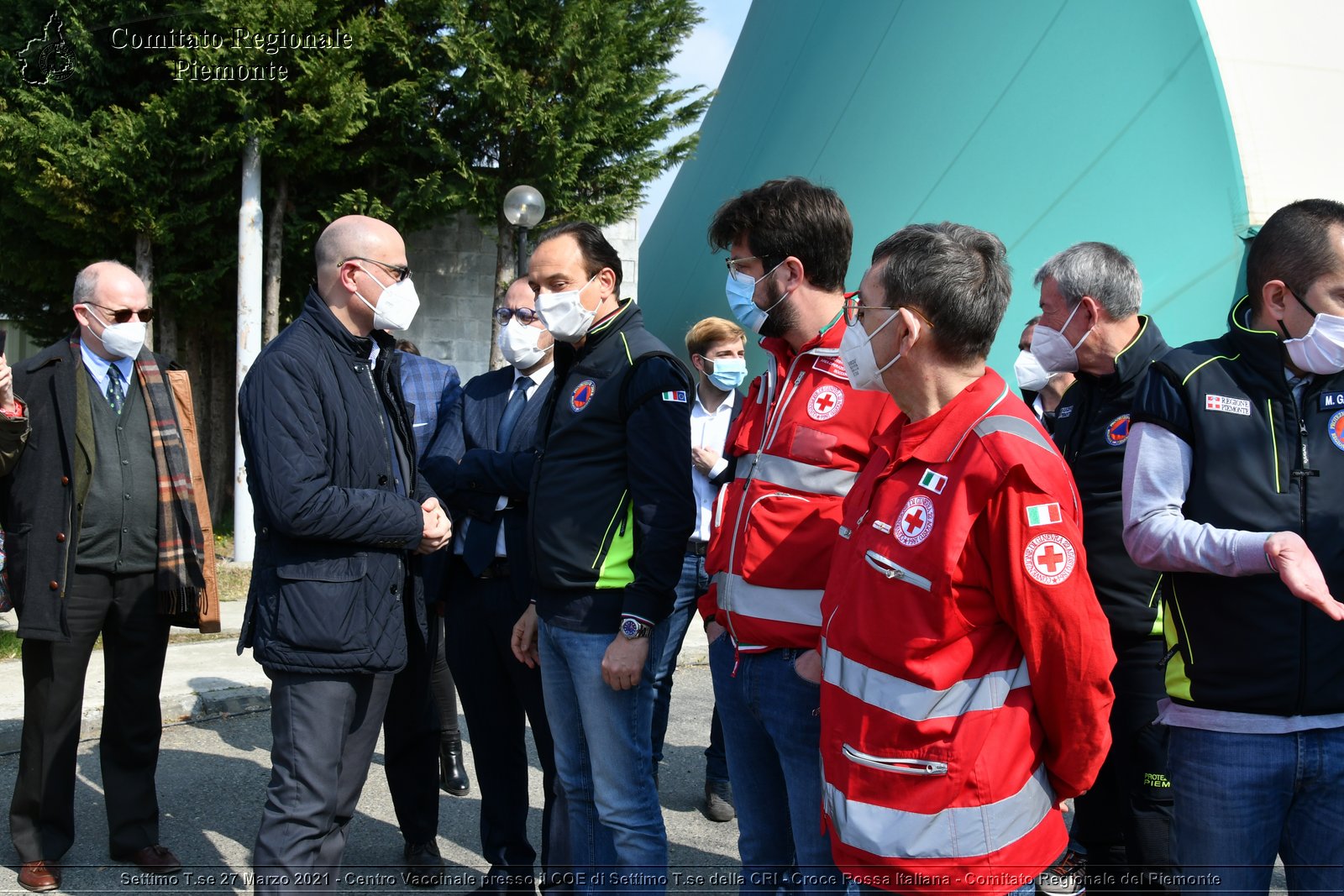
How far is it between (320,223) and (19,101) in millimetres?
3217

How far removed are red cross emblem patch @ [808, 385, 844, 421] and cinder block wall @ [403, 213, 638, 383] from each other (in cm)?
1073

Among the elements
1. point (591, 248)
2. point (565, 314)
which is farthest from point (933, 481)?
point (591, 248)

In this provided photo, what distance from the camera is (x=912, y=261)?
2.05 metres

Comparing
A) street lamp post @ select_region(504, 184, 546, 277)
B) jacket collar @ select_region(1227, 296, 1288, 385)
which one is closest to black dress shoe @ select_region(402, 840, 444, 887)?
jacket collar @ select_region(1227, 296, 1288, 385)

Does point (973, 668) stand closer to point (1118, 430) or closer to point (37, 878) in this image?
point (1118, 430)

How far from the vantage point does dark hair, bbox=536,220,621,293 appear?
3232mm

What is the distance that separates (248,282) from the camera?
37.6ft

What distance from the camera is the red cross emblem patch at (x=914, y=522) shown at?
192 cm

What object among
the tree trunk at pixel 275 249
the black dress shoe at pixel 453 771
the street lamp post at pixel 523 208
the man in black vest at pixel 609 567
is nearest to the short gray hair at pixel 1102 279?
the man in black vest at pixel 609 567

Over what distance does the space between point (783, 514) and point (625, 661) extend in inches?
26.4

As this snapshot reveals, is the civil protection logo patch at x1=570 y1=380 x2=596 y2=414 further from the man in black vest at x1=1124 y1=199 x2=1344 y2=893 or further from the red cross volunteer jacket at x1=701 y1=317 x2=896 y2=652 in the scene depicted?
the man in black vest at x1=1124 y1=199 x2=1344 y2=893

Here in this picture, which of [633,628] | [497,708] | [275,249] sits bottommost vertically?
[497,708]

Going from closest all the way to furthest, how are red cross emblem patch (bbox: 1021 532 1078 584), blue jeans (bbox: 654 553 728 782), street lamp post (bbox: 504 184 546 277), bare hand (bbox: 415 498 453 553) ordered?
red cross emblem patch (bbox: 1021 532 1078 584) → bare hand (bbox: 415 498 453 553) → blue jeans (bbox: 654 553 728 782) → street lamp post (bbox: 504 184 546 277)

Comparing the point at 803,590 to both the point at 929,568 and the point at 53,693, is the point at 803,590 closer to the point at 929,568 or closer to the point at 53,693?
the point at 929,568
